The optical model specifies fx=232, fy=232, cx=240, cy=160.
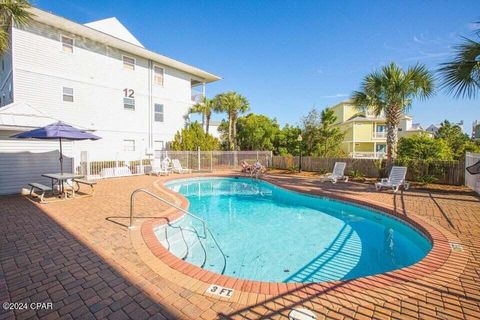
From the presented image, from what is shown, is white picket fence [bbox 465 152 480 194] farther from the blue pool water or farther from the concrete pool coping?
the concrete pool coping

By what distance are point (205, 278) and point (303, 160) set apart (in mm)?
16262

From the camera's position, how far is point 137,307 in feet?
8.59

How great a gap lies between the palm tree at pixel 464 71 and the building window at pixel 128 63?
1797cm

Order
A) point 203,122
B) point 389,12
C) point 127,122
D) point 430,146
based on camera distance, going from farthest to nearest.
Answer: point 203,122
point 127,122
point 430,146
point 389,12

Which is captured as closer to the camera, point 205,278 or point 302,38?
point 205,278

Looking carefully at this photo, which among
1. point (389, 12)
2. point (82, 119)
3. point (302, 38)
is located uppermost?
point (302, 38)

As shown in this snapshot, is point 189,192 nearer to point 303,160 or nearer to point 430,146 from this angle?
point 303,160

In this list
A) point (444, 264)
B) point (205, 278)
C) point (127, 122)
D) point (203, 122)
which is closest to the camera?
point (205, 278)

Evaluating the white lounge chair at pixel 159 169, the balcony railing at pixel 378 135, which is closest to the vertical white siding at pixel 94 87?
the white lounge chair at pixel 159 169

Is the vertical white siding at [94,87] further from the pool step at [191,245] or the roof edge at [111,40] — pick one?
the pool step at [191,245]

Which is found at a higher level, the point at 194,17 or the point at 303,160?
the point at 194,17

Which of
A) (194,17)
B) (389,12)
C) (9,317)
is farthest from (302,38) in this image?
(9,317)

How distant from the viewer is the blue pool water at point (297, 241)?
472cm

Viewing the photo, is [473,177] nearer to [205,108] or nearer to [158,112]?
[205,108]
